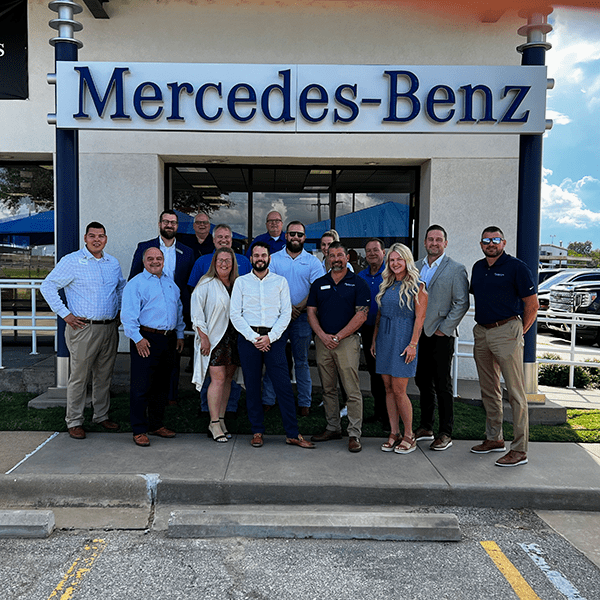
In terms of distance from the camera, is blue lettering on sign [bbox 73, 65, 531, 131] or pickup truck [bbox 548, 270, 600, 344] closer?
blue lettering on sign [bbox 73, 65, 531, 131]

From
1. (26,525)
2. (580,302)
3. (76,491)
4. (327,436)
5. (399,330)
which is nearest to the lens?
(26,525)

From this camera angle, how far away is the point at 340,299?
4.78 m

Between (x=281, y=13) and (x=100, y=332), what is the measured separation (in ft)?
17.2

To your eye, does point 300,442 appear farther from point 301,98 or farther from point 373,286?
point 301,98

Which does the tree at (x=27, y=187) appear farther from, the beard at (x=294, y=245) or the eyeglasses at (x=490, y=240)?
the eyeglasses at (x=490, y=240)

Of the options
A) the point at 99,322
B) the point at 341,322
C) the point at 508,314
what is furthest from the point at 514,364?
the point at 99,322

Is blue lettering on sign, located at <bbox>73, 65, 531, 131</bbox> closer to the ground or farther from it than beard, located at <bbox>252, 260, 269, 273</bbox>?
farther from it

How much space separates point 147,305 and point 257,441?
1.62m

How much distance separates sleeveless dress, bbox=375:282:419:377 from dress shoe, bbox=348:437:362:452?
67cm

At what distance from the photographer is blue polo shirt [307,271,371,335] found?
4781mm

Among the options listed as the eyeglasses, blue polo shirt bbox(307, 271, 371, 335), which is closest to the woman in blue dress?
blue polo shirt bbox(307, 271, 371, 335)

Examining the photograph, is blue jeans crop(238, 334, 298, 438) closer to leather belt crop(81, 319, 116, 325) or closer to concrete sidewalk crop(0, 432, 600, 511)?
concrete sidewalk crop(0, 432, 600, 511)

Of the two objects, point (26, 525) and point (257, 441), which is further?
point (257, 441)

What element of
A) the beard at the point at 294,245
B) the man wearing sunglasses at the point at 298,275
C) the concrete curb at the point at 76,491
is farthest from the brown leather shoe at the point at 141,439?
the beard at the point at 294,245
